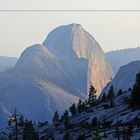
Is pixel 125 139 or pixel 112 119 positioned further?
pixel 112 119

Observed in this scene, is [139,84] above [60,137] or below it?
above

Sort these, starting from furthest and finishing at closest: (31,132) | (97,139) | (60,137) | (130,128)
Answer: (60,137) < (31,132) < (130,128) < (97,139)

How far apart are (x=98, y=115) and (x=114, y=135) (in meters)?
55.9

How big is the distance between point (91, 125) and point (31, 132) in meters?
20.2

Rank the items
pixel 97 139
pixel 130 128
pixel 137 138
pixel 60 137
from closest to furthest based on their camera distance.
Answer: pixel 97 139
pixel 137 138
pixel 130 128
pixel 60 137

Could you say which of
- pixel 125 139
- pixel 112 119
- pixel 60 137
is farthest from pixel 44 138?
pixel 125 139

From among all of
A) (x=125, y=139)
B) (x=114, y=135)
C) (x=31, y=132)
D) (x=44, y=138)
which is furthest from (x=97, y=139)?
(x=44, y=138)

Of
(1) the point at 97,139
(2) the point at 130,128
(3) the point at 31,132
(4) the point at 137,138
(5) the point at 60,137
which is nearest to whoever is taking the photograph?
(1) the point at 97,139

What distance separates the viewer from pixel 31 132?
175750mm

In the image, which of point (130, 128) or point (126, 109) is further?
point (126, 109)

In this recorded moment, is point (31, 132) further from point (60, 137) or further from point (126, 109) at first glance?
point (126, 109)

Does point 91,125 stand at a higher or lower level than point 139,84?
lower

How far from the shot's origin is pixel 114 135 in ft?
468

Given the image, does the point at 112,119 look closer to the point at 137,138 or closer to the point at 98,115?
the point at 98,115
